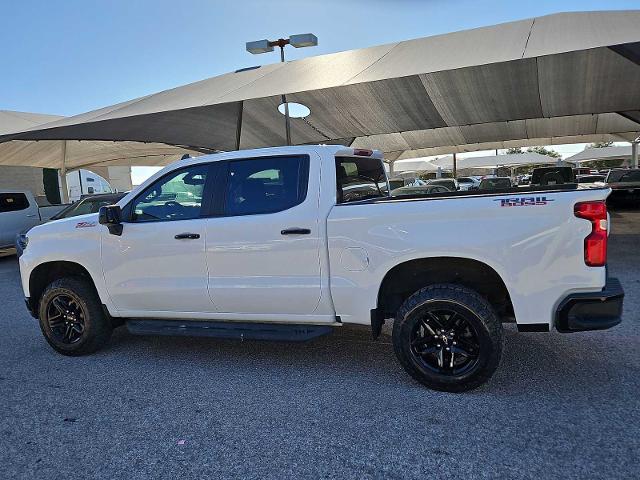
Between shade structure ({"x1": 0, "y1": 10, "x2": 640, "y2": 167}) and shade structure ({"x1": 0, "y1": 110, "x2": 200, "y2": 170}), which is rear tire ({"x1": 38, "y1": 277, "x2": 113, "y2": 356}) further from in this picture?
shade structure ({"x1": 0, "y1": 110, "x2": 200, "y2": 170})

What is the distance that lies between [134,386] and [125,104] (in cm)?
1025

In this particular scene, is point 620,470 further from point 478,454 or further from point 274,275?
point 274,275

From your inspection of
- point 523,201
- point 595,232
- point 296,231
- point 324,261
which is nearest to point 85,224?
point 296,231

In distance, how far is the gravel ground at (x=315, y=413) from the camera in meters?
2.73

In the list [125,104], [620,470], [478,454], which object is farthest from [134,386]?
[125,104]

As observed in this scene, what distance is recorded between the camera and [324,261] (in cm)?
374

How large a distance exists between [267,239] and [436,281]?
1.39 m

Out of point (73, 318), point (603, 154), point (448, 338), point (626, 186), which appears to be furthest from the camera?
point (603, 154)

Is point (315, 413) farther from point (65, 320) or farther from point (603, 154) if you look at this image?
point (603, 154)

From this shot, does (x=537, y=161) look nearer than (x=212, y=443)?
No

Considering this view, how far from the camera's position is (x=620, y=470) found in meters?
2.54

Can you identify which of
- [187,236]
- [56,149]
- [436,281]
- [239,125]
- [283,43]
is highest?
[283,43]

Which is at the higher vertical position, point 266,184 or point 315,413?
point 266,184

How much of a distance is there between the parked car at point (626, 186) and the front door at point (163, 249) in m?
17.1
